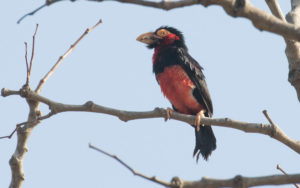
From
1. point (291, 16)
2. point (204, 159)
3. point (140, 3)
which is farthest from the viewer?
point (204, 159)

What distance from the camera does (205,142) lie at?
21.3ft

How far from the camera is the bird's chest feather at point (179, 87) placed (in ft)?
21.6

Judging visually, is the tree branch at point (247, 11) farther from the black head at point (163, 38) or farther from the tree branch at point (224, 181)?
the black head at point (163, 38)

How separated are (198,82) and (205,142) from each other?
0.82 meters

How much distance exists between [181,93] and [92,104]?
2.91 metres

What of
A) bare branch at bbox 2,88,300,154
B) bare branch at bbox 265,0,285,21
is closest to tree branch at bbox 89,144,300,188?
bare branch at bbox 2,88,300,154

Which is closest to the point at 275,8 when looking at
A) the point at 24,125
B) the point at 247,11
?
the point at 247,11

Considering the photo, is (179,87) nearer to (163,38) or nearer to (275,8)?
(163,38)

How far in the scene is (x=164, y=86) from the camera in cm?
671

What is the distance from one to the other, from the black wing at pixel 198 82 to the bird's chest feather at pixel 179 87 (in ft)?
0.17

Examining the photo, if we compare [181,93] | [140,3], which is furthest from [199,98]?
[140,3]

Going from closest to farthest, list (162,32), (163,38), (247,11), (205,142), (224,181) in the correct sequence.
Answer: (224,181) → (247,11) → (205,142) → (163,38) → (162,32)

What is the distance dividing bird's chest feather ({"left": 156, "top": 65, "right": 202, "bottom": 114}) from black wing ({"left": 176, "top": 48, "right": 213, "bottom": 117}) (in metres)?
0.05

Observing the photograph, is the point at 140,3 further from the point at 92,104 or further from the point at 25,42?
the point at 25,42
